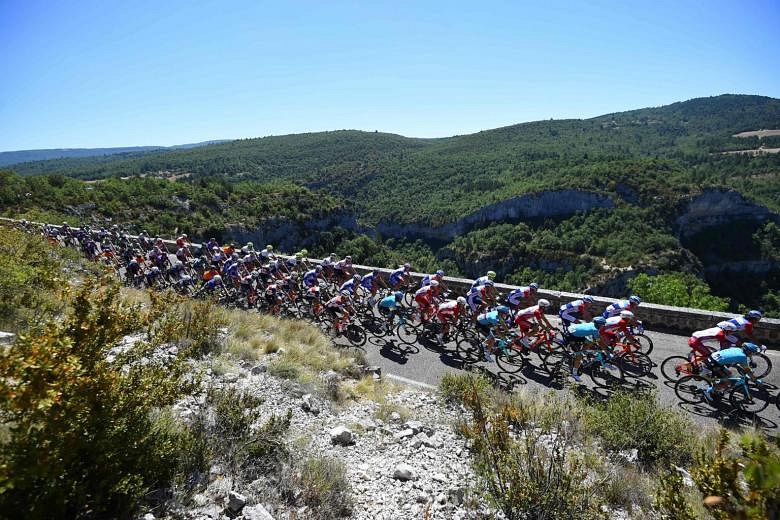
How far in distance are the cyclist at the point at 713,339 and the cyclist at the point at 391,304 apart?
6392mm

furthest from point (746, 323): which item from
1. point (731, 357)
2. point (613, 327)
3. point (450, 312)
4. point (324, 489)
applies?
point (324, 489)

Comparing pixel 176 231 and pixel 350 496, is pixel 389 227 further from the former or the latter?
pixel 350 496

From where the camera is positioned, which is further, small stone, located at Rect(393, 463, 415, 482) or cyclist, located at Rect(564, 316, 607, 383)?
cyclist, located at Rect(564, 316, 607, 383)

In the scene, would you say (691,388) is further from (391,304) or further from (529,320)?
(391,304)

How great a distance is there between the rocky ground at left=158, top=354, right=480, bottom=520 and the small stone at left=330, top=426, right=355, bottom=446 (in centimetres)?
1

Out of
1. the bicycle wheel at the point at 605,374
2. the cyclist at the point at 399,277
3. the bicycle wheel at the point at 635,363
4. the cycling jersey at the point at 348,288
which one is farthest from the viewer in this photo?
the cyclist at the point at 399,277

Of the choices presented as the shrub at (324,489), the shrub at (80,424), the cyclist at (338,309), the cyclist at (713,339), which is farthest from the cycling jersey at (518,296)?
the shrub at (80,424)

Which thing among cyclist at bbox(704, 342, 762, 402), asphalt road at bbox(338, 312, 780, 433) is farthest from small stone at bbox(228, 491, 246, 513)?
cyclist at bbox(704, 342, 762, 402)

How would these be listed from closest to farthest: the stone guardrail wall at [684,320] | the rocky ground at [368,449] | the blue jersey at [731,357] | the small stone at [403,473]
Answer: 1. the rocky ground at [368,449]
2. the small stone at [403,473]
3. the blue jersey at [731,357]
4. the stone guardrail wall at [684,320]

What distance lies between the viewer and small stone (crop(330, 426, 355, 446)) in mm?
5570

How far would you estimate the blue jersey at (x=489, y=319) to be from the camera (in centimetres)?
932

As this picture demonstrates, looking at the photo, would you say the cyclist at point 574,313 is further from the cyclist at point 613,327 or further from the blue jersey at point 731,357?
the blue jersey at point 731,357

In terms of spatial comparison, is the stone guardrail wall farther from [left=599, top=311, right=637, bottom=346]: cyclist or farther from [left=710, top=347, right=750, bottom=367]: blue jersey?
[left=710, top=347, right=750, bottom=367]: blue jersey

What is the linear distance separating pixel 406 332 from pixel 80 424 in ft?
28.0
